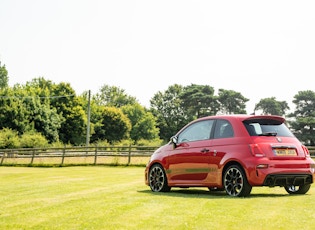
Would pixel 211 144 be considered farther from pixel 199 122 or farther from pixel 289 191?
pixel 289 191

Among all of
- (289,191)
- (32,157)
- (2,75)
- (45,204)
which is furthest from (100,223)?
(2,75)

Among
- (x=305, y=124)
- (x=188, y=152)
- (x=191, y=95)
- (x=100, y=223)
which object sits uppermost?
(x=191, y=95)

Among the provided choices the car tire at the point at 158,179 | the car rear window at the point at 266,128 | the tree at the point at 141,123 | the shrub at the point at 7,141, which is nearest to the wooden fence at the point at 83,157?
the shrub at the point at 7,141

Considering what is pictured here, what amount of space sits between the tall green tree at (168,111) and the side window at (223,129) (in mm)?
101282

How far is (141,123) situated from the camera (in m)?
117

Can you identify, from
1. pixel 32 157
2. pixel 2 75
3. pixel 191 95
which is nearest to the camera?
pixel 32 157

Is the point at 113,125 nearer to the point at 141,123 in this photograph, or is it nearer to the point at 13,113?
the point at 141,123

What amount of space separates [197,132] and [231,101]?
97.0 m

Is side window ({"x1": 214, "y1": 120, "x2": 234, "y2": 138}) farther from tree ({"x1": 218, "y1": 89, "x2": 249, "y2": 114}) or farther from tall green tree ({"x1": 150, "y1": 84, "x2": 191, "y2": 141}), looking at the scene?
tall green tree ({"x1": 150, "y1": 84, "x2": 191, "y2": 141})

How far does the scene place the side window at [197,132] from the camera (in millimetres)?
12266

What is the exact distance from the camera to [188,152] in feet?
41.0

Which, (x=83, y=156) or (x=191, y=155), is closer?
(x=191, y=155)

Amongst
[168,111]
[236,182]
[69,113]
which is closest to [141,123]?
[168,111]

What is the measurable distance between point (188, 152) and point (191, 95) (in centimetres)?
9647
